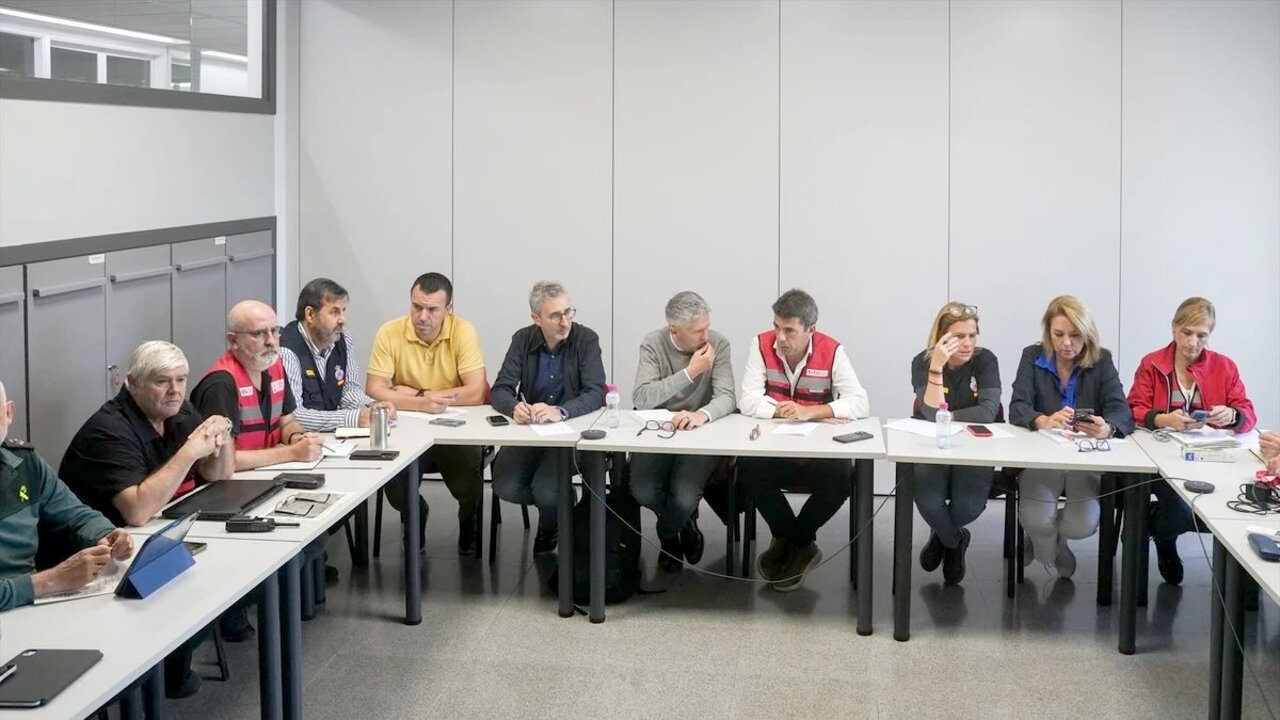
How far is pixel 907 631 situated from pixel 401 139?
3920 millimetres

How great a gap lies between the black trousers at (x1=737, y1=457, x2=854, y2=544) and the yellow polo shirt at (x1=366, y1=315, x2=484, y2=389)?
52.5 inches

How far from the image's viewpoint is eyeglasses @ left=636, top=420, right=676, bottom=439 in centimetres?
524

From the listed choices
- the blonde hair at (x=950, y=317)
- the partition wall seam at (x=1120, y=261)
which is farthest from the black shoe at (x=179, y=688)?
the partition wall seam at (x=1120, y=261)

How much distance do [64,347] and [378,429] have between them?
4.26ft

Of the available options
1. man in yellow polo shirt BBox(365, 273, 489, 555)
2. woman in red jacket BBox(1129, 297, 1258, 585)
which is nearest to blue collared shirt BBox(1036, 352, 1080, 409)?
woman in red jacket BBox(1129, 297, 1258, 585)

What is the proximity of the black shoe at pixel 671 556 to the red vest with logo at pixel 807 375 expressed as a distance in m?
0.77

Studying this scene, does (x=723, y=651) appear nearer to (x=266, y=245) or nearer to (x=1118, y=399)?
(x=1118, y=399)

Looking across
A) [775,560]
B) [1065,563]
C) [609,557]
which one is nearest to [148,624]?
[609,557]

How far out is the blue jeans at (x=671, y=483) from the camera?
A: 5.53 m

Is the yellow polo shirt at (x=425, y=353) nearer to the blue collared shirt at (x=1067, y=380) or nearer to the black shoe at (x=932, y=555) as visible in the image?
the black shoe at (x=932, y=555)

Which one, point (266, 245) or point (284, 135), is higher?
point (284, 135)

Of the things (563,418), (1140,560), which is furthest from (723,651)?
(1140,560)

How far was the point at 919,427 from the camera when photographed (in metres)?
5.38

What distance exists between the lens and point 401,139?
7344 mm
